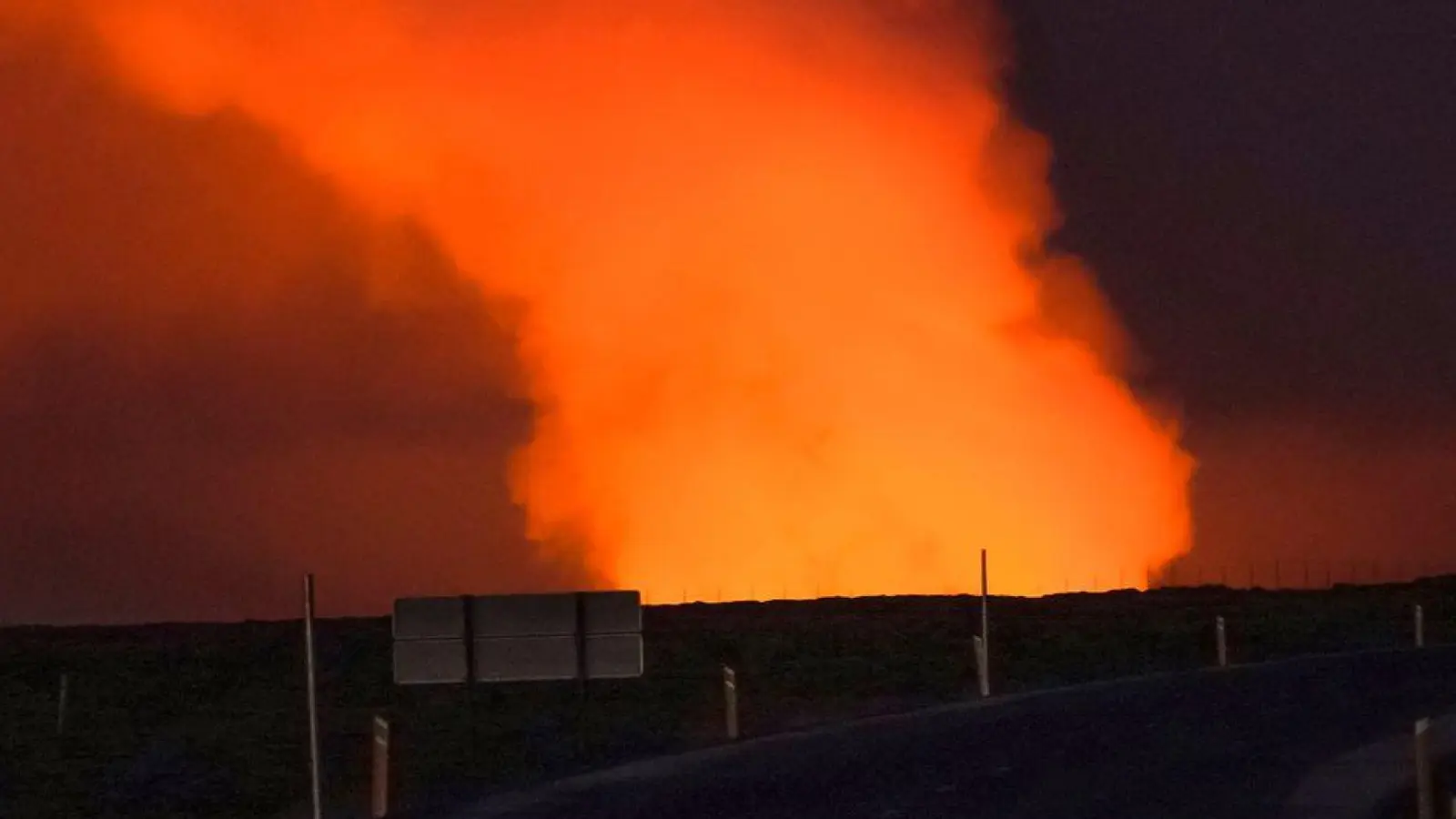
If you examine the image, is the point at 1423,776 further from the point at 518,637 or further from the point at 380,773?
the point at 518,637

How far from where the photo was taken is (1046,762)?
27375mm

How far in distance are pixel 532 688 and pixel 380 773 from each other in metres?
33.3

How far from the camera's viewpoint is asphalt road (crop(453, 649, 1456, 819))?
2312cm

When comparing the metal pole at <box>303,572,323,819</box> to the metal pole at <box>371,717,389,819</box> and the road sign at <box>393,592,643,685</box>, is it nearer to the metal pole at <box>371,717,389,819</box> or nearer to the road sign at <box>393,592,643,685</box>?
the metal pole at <box>371,717,389,819</box>

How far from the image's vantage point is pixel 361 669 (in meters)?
77.4

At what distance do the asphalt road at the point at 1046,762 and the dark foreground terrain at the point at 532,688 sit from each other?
103 inches

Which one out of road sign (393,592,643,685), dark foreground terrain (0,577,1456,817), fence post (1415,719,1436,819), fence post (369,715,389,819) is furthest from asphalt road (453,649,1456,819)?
road sign (393,592,643,685)

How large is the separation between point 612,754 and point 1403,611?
198 ft

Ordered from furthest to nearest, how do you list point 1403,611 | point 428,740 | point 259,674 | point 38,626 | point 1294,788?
point 38,626 → point 1403,611 → point 259,674 → point 428,740 → point 1294,788

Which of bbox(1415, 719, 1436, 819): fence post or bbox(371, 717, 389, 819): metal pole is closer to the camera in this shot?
bbox(1415, 719, 1436, 819): fence post

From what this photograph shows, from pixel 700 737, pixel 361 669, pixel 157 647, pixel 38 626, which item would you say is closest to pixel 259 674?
pixel 361 669

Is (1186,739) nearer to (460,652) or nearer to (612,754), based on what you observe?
(612,754)

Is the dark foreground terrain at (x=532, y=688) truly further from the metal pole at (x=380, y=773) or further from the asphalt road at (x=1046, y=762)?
the asphalt road at (x=1046, y=762)

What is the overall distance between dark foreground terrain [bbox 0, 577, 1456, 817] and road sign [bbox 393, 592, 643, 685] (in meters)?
1.17
